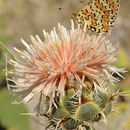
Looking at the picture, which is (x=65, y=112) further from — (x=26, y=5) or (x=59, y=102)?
(x=26, y=5)

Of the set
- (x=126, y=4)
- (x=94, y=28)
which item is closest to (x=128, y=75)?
(x=126, y=4)

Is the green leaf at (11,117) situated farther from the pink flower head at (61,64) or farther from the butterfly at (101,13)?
the butterfly at (101,13)

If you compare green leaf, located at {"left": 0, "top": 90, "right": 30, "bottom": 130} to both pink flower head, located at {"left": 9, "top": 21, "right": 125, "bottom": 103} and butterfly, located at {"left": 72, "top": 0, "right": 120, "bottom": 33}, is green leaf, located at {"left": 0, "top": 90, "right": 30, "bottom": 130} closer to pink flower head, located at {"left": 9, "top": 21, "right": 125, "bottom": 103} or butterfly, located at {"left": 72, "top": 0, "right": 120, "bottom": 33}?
pink flower head, located at {"left": 9, "top": 21, "right": 125, "bottom": 103}

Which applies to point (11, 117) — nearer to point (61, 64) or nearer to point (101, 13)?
point (61, 64)

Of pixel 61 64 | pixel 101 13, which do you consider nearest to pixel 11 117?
pixel 61 64

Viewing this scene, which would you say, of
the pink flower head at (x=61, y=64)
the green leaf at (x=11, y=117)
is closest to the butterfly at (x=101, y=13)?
the pink flower head at (x=61, y=64)

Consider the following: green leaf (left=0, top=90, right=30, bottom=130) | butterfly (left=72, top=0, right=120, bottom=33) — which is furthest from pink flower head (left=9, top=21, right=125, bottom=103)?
green leaf (left=0, top=90, right=30, bottom=130)
